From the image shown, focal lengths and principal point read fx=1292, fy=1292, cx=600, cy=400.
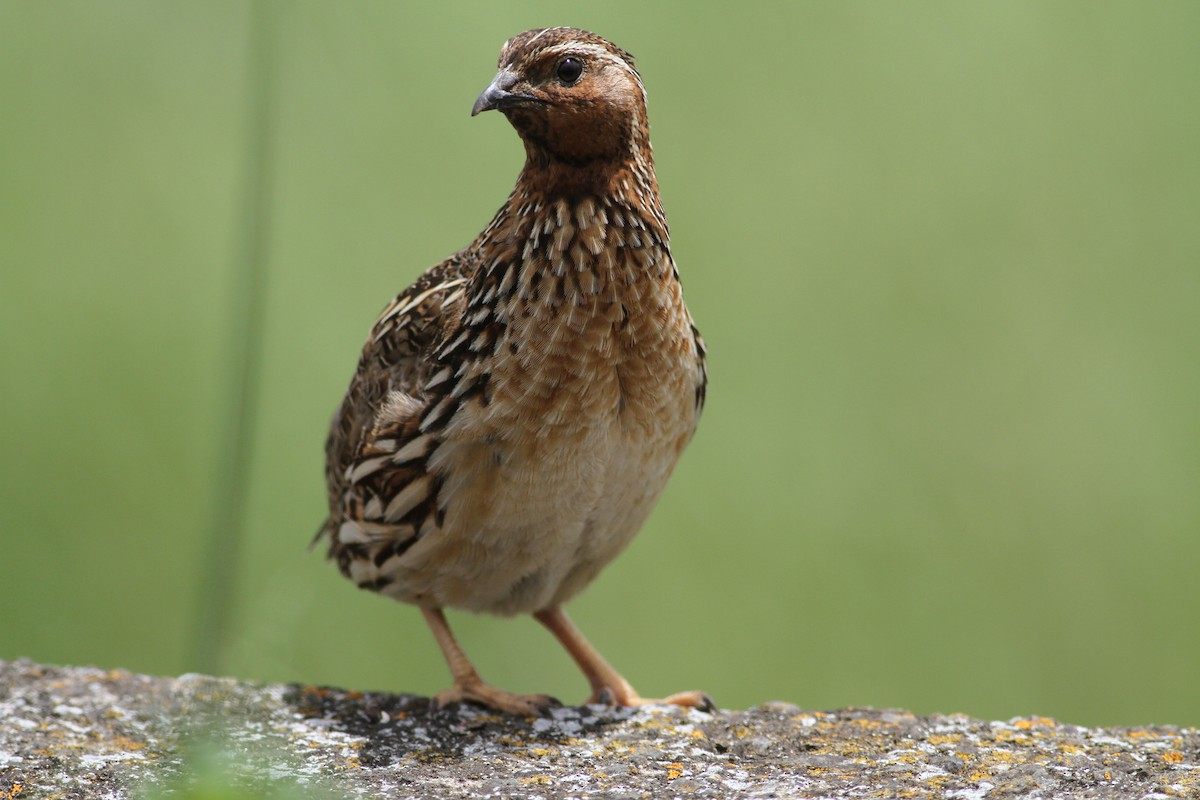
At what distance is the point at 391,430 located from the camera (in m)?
5.12

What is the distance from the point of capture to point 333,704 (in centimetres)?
496

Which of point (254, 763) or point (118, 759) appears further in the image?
point (118, 759)

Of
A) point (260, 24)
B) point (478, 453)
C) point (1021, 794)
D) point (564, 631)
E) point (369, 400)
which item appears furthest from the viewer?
point (564, 631)

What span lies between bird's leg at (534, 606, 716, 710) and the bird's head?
2216 mm

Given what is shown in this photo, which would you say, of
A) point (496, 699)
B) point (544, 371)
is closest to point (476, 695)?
point (496, 699)

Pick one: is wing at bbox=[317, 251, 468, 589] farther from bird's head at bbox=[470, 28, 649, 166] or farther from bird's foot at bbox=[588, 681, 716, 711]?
bird's foot at bbox=[588, 681, 716, 711]

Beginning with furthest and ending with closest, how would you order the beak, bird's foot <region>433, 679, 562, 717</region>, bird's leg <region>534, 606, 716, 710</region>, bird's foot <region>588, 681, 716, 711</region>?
bird's leg <region>534, 606, 716, 710</region>, bird's foot <region>588, 681, 716, 711</region>, bird's foot <region>433, 679, 562, 717</region>, the beak

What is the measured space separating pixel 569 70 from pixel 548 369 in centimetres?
107

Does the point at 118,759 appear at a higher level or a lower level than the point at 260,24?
lower

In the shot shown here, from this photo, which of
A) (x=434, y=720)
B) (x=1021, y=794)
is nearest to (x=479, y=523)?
(x=434, y=720)

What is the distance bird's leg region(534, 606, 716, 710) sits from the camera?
17.9 ft

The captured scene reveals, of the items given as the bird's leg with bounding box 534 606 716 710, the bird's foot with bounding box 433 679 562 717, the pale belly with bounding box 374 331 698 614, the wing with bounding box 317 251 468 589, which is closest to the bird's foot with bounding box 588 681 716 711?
the bird's leg with bounding box 534 606 716 710

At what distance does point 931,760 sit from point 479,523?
186cm

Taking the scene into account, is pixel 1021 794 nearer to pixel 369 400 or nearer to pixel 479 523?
pixel 479 523
